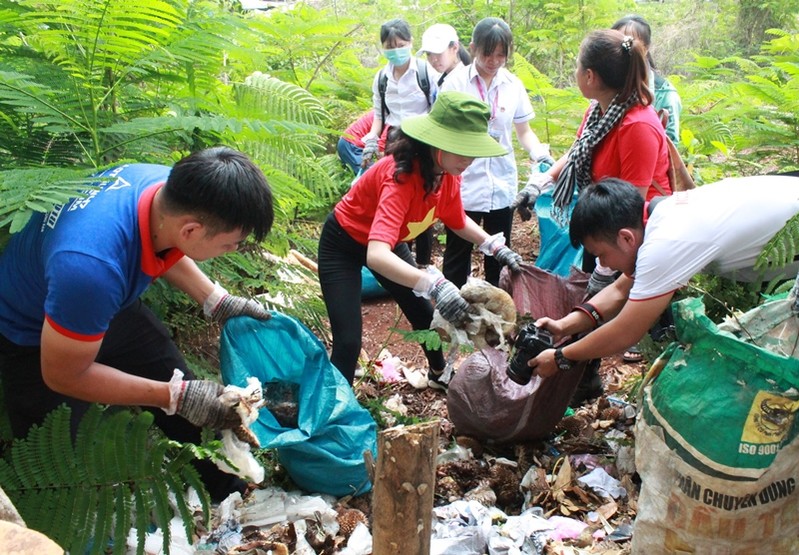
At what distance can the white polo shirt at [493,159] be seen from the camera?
443 cm

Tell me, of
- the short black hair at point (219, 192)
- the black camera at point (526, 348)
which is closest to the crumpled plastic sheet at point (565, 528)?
the black camera at point (526, 348)

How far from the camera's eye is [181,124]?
8.50 ft

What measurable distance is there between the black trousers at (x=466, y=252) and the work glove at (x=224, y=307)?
178cm

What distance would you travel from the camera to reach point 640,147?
3.26m

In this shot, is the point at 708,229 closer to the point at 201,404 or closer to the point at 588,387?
the point at 588,387

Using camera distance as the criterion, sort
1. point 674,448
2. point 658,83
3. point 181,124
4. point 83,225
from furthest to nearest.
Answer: point 658,83 < point 181,124 < point 674,448 < point 83,225

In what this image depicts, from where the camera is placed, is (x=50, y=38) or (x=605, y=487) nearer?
(x=50, y=38)

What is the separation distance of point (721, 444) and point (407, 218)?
1.64 metres

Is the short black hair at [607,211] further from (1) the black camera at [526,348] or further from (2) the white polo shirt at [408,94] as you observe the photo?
(2) the white polo shirt at [408,94]

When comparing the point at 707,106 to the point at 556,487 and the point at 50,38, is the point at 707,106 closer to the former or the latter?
the point at 556,487

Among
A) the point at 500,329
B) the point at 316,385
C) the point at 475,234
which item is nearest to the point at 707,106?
the point at 475,234

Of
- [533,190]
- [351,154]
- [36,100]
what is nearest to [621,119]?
[533,190]

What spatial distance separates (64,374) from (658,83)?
3.64m

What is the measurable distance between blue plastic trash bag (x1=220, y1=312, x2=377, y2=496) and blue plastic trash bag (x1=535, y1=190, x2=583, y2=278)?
1.91 meters
